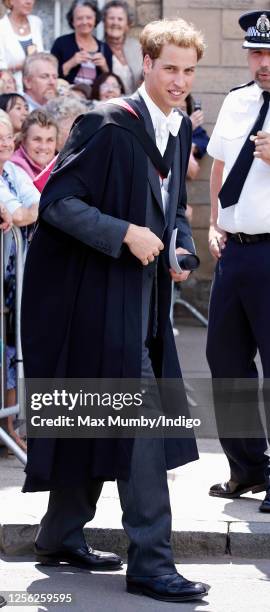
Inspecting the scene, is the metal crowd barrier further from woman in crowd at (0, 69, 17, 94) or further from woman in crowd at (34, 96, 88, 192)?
woman in crowd at (0, 69, 17, 94)

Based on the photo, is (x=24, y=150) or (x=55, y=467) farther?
(x=24, y=150)

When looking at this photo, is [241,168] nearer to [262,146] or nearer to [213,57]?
[262,146]

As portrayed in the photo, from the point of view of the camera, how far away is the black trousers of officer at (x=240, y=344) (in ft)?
20.4

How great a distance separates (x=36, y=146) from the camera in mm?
8008

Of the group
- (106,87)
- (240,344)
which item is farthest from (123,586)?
(106,87)

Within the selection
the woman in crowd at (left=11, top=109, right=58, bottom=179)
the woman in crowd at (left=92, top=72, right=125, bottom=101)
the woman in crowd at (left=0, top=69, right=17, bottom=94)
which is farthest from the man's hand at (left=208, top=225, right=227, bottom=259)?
the woman in crowd at (left=92, top=72, right=125, bottom=101)

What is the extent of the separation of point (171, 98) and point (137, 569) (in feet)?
5.72

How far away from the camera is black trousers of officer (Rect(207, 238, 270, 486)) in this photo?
245 inches

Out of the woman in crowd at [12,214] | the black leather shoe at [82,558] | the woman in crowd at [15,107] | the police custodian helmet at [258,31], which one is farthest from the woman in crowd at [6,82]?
the black leather shoe at [82,558]

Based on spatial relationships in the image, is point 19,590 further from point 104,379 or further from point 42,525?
point 104,379

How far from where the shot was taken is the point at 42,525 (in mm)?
5590

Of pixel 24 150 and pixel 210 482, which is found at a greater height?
pixel 24 150

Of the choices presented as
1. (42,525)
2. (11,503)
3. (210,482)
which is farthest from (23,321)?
(210,482)

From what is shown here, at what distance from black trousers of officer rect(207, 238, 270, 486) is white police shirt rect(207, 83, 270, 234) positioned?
107 millimetres
